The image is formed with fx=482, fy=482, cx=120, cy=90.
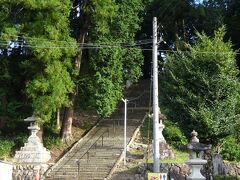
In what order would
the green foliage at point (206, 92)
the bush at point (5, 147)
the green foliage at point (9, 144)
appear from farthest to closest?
the green foliage at point (9, 144), the bush at point (5, 147), the green foliage at point (206, 92)

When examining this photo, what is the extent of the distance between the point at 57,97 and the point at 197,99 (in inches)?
303

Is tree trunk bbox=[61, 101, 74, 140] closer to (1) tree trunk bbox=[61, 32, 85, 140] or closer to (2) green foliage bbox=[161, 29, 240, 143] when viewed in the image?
(1) tree trunk bbox=[61, 32, 85, 140]

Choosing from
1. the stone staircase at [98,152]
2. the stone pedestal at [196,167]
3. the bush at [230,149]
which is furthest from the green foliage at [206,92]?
the stone pedestal at [196,167]

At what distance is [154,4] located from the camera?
39.6 metres

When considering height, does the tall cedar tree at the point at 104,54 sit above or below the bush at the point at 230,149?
above

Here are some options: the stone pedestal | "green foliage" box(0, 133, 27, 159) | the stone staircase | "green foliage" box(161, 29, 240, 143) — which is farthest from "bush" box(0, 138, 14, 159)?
the stone pedestal

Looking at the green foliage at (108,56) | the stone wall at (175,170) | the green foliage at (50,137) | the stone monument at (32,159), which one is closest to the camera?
the stone wall at (175,170)

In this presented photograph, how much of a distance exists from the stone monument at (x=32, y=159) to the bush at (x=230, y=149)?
9.36 m

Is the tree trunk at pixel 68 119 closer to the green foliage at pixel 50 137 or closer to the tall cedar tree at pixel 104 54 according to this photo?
the tall cedar tree at pixel 104 54

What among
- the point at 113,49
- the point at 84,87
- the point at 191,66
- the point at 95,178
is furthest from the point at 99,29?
the point at 95,178

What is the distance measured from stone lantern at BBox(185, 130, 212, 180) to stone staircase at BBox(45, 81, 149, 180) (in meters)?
5.30

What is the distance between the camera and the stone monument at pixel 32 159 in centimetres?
2488

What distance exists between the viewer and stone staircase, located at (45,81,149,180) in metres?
24.4

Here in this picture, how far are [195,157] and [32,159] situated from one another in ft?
32.3
